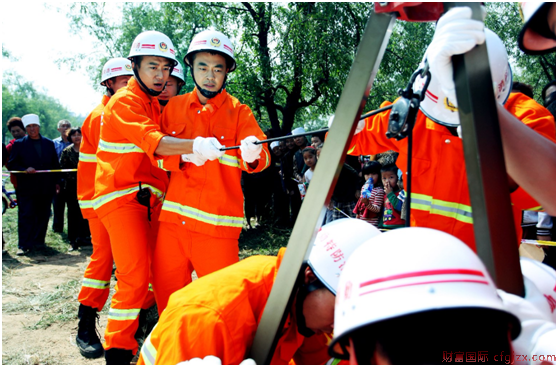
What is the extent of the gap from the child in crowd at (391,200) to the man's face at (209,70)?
2.64 metres

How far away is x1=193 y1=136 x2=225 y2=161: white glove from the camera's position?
2.84 metres

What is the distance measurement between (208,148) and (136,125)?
65 cm

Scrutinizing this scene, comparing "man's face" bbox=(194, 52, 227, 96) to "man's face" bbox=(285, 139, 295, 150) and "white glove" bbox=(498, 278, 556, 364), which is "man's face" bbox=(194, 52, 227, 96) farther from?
"man's face" bbox=(285, 139, 295, 150)

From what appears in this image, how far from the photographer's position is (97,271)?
12.1ft

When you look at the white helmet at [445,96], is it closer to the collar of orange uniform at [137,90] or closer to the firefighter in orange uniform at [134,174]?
the firefighter in orange uniform at [134,174]

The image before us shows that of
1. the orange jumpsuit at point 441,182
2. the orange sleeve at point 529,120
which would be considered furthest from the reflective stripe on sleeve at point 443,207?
the orange sleeve at point 529,120

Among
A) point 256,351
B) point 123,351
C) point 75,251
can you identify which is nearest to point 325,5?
point 75,251

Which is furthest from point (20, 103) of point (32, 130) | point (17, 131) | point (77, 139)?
point (77, 139)

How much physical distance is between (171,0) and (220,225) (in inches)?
302

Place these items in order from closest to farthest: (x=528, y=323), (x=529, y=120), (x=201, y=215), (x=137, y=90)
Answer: (x=528, y=323)
(x=529, y=120)
(x=201, y=215)
(x=137, y=90)

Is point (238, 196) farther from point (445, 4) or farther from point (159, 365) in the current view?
point (445, 4)

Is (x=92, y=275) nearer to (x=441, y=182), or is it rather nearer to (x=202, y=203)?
(x=202, y=203)

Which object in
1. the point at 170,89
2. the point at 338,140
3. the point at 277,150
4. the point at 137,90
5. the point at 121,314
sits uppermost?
the point at 170,89

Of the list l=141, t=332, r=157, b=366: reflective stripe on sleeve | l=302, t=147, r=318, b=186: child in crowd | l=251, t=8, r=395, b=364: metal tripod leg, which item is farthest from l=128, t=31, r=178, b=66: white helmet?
l=302, t=147, r=318, b=186: child in crowd
